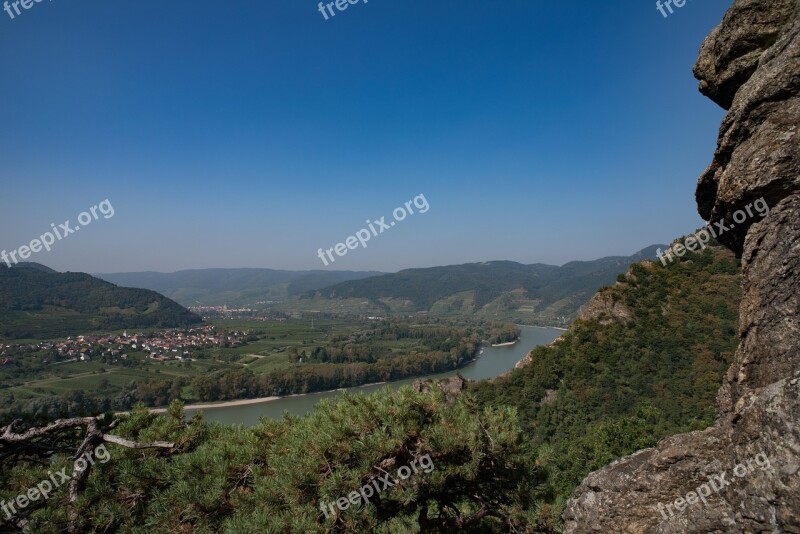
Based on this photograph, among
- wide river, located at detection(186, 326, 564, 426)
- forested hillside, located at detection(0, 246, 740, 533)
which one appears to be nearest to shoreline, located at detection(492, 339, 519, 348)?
wide river, located at detection(186, 326, 564, 426)

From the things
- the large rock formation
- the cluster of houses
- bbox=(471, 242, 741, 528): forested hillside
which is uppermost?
the cluster of houses

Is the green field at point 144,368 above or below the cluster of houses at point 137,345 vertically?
below

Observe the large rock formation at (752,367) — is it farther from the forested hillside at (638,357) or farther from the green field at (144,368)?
the green field at (144,368)

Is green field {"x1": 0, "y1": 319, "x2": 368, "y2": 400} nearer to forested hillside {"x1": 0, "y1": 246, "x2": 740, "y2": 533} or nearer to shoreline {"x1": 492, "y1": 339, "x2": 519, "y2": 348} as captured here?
shoreline {"x1": 492, "y1": 339, "x2": 519, "y2": 348}

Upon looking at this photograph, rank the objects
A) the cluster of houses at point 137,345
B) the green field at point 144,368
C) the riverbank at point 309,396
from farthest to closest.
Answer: the cluster of houses at point 137,345 < the green field at point 144,368 < the riverbank at point 309,396

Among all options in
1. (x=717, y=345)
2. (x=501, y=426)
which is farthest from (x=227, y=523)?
(x=717, y=345)

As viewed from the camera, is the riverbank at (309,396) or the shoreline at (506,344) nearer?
the riverbank at (309,396)

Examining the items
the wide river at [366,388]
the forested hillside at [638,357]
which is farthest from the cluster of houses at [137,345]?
the forested hillside at [638,357]
